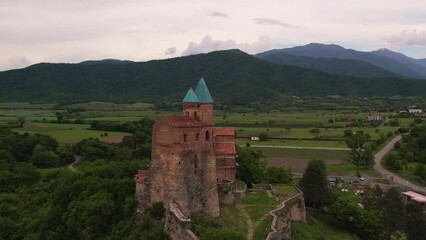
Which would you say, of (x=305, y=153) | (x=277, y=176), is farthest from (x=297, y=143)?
(x=277, y=176)

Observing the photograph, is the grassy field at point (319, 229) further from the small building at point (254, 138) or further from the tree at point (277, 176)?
the small building at point (254, 138)

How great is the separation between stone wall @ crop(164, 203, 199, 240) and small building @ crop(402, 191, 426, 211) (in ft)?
126

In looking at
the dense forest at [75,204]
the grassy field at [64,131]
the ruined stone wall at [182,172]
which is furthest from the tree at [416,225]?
the grassy field at [64,131]

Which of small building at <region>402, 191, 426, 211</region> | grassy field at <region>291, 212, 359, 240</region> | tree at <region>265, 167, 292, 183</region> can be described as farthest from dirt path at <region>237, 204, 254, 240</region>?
small building at <region>402, 191, 426, 211</region>

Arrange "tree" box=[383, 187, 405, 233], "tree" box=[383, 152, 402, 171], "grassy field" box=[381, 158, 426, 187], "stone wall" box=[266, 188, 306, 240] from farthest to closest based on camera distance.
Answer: "tree" box=[383, 152, 402, 171] → "grassy field" box=[381, 158, 426, 187] → "tree" box=[383, 187, 405, 233] → "stone wall" box=[266, 188, 306, 240]

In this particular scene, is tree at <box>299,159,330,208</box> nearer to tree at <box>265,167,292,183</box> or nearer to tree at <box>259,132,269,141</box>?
tree at <box>265,167,292,183</box>

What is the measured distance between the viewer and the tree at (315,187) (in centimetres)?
5341

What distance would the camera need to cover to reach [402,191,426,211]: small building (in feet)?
193

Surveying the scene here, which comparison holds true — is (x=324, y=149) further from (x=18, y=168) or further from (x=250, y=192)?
(x=18, y=168)

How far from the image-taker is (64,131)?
343 feet

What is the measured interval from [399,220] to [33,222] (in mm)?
39938

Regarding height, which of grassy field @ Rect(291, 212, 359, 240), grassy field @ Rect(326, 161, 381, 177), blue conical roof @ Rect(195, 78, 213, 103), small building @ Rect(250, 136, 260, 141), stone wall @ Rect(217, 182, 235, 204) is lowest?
grassy field @ Rect(291, 212, 359, 240)

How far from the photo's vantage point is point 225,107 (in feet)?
631

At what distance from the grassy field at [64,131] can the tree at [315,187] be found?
5524 centimetres
